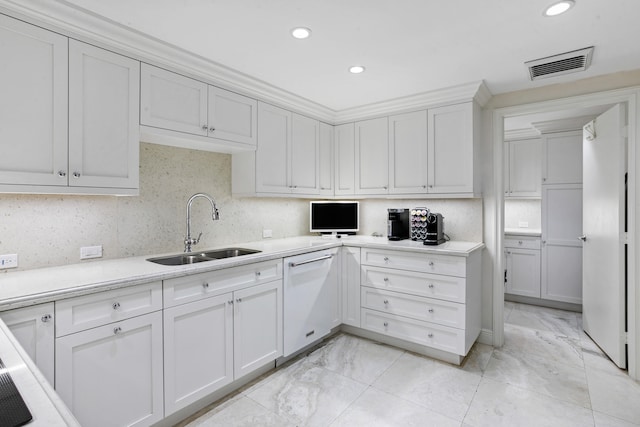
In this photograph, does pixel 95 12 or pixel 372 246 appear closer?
pixel 95 12

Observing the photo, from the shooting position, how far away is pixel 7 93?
1.57 meters

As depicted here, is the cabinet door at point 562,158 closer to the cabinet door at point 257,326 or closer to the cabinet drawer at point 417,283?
the cabinet drawer at point 417,283

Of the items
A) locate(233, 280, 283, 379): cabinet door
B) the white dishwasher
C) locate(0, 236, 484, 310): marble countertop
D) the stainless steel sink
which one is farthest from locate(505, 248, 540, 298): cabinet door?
the stainless steel sink

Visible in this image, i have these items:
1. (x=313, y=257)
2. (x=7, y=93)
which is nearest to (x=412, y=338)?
(x=313, y=257)

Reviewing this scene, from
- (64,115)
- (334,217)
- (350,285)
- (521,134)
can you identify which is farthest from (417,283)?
(521,134)

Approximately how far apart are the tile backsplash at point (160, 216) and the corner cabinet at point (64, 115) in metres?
0.32

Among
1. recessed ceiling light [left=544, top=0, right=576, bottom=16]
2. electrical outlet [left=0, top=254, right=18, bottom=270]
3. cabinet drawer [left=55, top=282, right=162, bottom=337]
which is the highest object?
recessed ceiling light [left=544, top=0, right=576, bottom=16]

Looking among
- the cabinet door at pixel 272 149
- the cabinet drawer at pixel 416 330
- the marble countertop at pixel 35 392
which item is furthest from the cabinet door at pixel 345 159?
the marble countertop at pixel 35 392

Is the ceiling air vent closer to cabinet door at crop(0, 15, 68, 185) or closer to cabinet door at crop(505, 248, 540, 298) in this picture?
cabinet door at crop(505, 248, 540, 298)

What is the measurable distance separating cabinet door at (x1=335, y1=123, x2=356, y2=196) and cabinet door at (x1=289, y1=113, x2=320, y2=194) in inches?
11.5

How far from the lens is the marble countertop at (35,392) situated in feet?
2.19

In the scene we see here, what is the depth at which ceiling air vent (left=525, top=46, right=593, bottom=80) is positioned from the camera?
2.22 m

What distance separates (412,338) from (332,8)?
8.43 ft

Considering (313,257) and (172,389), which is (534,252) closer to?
(313,257)
